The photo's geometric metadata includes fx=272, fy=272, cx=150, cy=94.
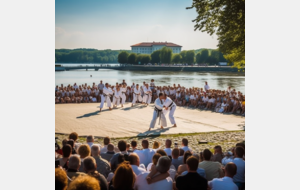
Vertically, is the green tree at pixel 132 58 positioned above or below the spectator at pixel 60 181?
above

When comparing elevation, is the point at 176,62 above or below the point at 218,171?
above

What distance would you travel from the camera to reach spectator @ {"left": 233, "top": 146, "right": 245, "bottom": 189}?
4.19 m

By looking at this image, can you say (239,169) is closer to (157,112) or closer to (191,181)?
(191,181)

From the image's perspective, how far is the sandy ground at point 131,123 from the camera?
33.8 feet

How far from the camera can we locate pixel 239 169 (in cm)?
430

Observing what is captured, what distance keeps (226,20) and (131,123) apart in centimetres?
559

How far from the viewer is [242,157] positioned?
15.0ft

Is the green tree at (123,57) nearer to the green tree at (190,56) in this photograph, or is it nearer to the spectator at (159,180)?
the green tree at (190,56)

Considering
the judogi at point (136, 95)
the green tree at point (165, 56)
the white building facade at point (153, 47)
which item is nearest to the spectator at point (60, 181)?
the judogi at point (136, 95)

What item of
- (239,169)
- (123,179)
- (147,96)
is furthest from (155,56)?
(123,179)

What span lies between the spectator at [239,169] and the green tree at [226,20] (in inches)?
200

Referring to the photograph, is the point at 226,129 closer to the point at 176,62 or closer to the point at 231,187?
the point at 231,187

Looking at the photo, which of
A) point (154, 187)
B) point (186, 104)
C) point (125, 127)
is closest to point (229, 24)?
point (125, 127)

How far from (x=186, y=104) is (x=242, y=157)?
13.4m
